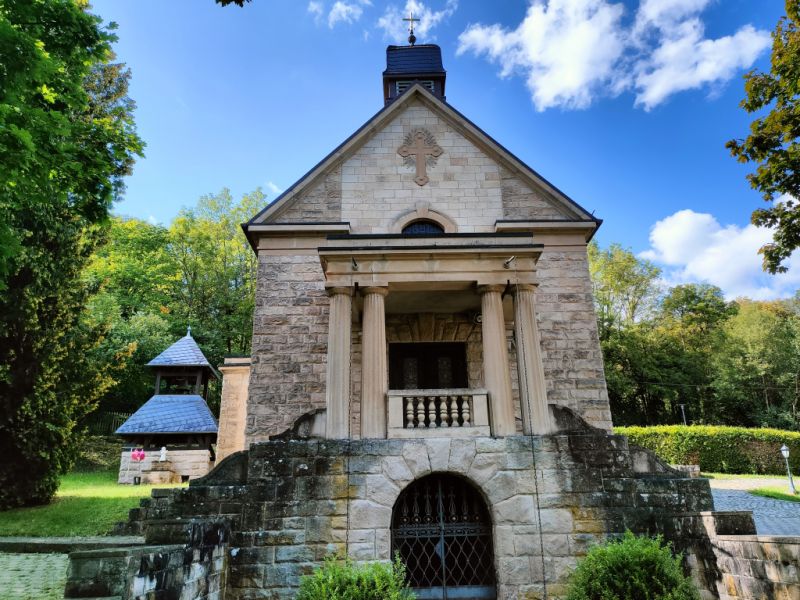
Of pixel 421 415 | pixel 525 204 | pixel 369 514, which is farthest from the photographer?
pixel 525 204

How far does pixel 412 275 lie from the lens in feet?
29.7

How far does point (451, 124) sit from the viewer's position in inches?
509

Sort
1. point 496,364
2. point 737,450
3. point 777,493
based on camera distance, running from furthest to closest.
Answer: point 737,450, point 777,493, point 496,364

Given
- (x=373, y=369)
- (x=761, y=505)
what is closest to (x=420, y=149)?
(x=373, y=369)

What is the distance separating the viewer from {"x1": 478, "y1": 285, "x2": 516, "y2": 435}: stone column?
823 centimetres

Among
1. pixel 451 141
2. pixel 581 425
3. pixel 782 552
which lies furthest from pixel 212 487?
pixel 451 141

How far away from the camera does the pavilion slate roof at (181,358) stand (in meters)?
22.5

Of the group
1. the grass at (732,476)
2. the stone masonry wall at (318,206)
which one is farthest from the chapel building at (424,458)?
the grass at (732,476)

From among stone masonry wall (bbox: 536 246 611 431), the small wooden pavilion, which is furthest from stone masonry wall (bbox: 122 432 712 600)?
the small wooden pavilion

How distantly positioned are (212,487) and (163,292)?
30.0 meters

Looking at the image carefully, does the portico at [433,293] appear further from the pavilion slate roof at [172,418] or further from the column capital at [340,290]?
the pavilion slate roof at [172,418]

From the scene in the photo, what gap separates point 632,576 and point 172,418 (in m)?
18.7

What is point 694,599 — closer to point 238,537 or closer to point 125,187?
point 238,537

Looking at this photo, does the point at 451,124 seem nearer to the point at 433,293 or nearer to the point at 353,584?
the point at 433,293
